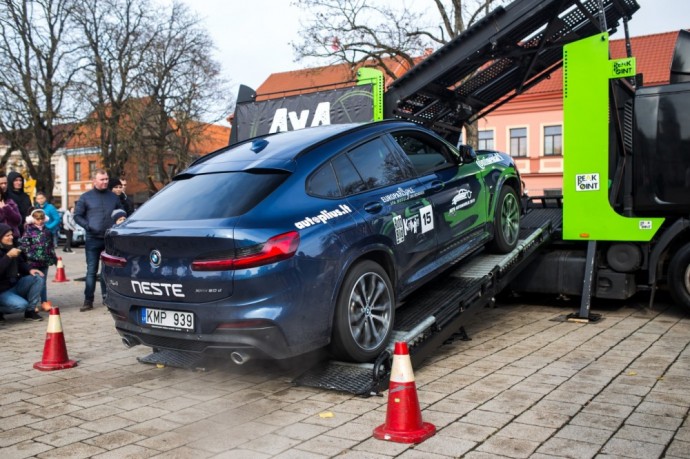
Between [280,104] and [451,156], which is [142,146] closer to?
[280,104]

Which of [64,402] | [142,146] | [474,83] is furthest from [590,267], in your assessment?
[142,146]

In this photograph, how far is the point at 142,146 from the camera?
36.1 meters

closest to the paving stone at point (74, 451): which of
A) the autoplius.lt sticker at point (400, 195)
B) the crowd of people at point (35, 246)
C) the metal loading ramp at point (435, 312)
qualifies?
the metal loading ramp at point (435, 312)

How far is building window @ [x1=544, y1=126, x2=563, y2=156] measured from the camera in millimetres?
39188

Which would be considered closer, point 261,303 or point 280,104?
point 261,303

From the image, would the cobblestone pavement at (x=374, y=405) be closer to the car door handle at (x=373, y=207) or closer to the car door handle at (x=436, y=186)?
the car door handle at (x=373, y=207)

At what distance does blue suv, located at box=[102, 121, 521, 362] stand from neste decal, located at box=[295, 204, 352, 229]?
11mm

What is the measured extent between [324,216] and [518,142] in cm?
3852

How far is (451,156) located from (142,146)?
32.8 metres

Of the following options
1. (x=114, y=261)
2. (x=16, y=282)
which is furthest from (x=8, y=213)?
(x=114, y=261)

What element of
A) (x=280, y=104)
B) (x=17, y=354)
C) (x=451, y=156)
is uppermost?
(x=280, y=104)

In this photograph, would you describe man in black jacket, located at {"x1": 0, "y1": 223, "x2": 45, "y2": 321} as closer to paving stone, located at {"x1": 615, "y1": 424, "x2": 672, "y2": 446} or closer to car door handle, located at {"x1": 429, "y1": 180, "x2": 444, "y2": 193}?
car door handle, located at {"x1": 429, "y1": 180, "x2": 444, "y2": 193}

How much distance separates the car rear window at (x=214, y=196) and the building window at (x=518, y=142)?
3799cm

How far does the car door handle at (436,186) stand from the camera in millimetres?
5609
